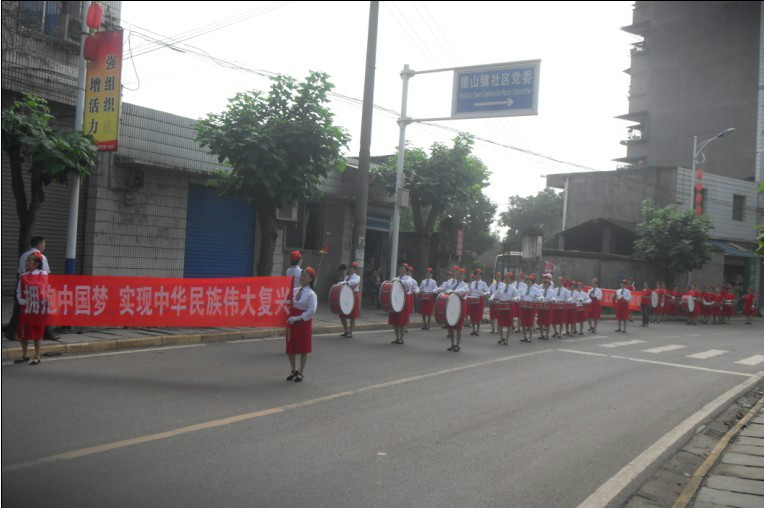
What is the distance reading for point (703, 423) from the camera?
845 cm

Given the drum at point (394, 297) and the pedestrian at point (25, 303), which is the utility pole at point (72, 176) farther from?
the drum at point (394, 297)

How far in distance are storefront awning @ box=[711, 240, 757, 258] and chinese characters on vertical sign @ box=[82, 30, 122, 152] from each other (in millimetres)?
36199

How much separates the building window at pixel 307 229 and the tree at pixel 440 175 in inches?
101

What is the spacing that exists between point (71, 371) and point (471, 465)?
6067 mm

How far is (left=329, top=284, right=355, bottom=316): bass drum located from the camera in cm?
1446

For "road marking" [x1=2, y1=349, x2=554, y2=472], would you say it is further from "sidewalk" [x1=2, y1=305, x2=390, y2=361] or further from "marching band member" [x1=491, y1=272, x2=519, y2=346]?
"marching band member" [x1=491, y1=272, x2=519, y2=346]

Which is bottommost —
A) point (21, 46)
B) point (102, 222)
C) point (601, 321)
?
point (601, 321)

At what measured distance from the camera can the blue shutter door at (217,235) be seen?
1822 cm

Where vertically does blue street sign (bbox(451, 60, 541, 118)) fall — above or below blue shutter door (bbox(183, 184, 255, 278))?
above

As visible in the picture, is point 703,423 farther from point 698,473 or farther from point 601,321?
point 601,321

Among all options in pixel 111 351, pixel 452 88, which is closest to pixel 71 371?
pixel 111 351

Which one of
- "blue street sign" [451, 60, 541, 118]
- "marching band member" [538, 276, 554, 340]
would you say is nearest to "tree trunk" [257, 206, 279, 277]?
"blue street sign" [451, 60, 541, 118]

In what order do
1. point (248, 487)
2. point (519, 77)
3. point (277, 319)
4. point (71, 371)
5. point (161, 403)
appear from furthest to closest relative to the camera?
point (519, 77) → point (277, 319) → point (71, 371) → point (161, 403) → point (248, 487)

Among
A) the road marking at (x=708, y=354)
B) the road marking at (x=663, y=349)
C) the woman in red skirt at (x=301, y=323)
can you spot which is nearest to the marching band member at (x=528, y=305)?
the road marking at (x=663, y=349)
